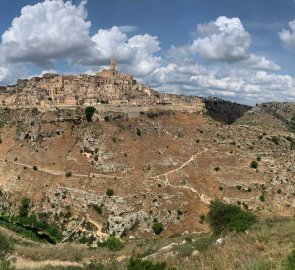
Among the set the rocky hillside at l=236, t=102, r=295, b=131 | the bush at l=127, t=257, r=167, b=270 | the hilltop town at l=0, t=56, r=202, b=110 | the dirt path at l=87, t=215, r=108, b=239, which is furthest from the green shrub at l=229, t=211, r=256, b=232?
the rocky hillside at l=236, t=102, r=295, b=131

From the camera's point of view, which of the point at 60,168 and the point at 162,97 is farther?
the point at 162,97

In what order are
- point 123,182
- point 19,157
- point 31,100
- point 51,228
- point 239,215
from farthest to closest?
point 31,100 < point 19,157 < point 123,182 < point 51,228 < point 239,215

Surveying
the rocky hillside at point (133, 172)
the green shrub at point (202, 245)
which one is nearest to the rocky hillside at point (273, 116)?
the rocky hillside at point (133, 172)

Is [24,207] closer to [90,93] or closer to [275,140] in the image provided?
[90,93]

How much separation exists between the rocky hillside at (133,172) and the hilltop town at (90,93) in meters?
6.13

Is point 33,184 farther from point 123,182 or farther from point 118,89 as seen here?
point 118,89

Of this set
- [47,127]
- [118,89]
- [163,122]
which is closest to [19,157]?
[47,127]

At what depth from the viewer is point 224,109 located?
472 ft

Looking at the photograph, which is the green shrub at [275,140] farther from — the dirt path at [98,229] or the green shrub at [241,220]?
the green shrub at [241,220]

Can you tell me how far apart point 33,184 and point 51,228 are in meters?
10.9

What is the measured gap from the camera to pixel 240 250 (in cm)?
1526

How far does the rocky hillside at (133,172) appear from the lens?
207 ft

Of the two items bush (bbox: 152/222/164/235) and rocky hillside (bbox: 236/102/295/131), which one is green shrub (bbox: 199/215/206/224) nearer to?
bush (bbox: 152/222/164/235)

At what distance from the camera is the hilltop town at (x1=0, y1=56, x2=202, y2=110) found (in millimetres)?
89438
